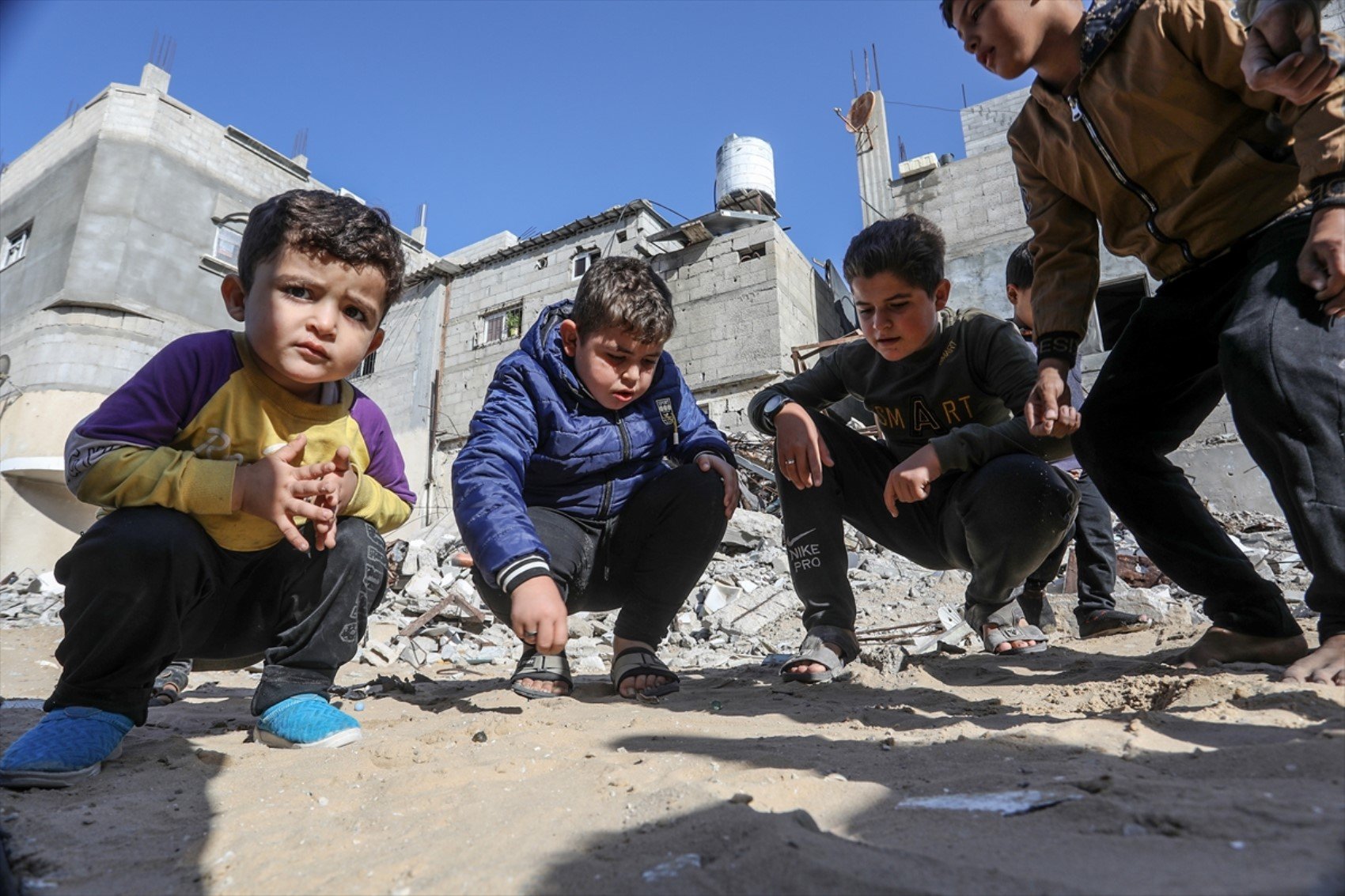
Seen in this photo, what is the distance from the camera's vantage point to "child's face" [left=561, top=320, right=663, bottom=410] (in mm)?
2529

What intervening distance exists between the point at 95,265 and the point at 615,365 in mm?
17962

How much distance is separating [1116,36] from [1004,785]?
191cm

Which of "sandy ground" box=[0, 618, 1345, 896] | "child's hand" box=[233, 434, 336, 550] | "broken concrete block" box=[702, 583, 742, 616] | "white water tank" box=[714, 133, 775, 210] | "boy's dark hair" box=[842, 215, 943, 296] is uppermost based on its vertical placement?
"white water tank" box=[714, 133, 775, 210]

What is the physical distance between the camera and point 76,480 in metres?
1.63

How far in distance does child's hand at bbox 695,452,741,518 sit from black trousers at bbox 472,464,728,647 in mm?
19

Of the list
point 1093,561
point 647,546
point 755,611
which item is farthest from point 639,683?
point 755,611

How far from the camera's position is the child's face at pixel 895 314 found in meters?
2.69

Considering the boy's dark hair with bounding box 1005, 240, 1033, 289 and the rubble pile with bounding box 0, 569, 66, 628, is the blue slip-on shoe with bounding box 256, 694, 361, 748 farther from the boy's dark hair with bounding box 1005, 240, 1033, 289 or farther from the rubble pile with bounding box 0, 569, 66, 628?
the rubble pile with bounding box 0, 569, 66, 628

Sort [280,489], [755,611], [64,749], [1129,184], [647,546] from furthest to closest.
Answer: [755,611] → [647,546] → [1129,184] → [280,489] → [64,749]

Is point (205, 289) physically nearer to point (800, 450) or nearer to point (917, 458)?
point (800, 450)

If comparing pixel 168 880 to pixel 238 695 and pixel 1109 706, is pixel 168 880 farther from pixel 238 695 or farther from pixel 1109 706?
pixel 238 695

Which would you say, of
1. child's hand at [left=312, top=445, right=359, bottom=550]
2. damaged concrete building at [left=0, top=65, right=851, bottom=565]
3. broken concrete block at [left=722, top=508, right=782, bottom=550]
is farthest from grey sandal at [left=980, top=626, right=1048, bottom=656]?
damaged concrete building at [left=0, top=65, right=851, bottom=565]

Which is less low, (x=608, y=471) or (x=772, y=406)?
(x=772, y=406)

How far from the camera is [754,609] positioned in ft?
17.1
